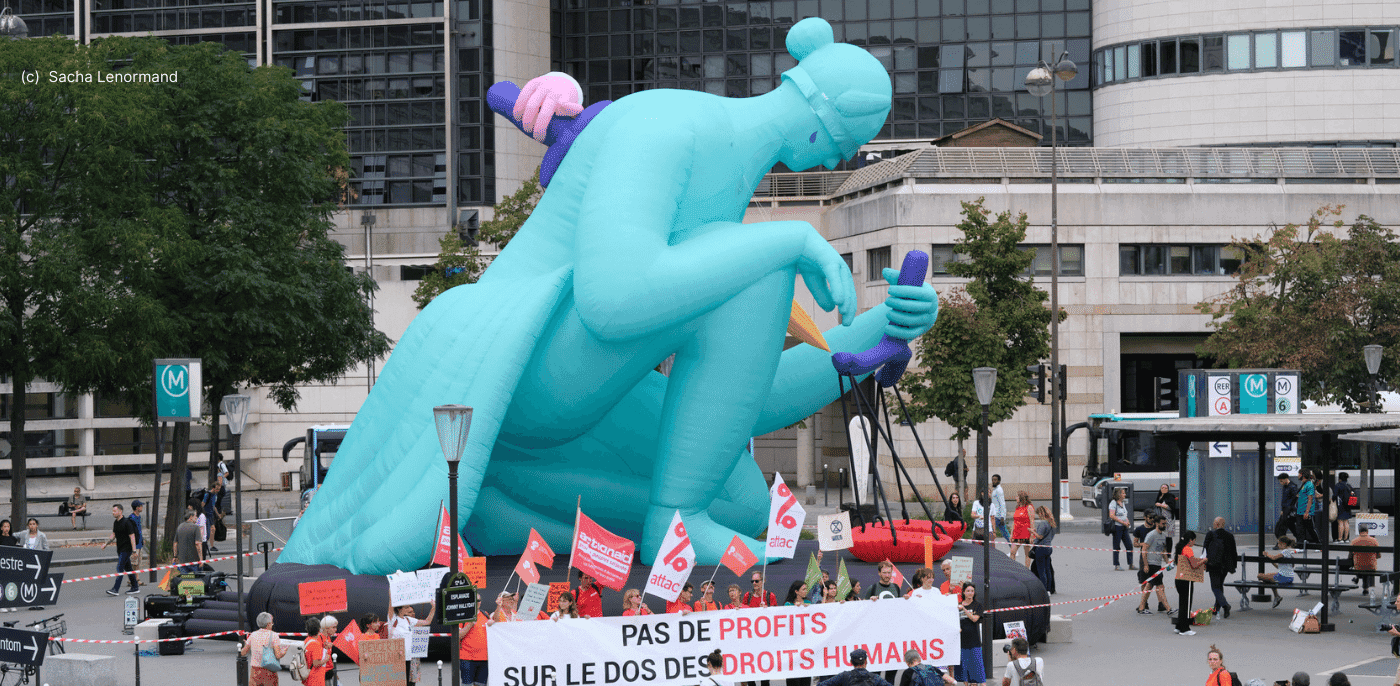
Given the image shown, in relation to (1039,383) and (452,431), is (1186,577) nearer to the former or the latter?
(452,431)

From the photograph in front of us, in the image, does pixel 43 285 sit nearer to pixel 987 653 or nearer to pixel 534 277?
pixel 534 277

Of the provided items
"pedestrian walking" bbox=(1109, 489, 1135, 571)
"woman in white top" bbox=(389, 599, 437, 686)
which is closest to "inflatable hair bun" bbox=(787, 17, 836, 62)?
"woman in white top" bbox=(389, 599, 437, 686)

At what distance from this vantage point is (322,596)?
18.2 meters

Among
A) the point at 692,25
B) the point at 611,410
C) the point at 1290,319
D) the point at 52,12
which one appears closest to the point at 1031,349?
the point at 1290,319

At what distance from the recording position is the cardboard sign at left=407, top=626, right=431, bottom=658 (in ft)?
55.9

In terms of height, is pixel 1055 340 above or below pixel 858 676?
above

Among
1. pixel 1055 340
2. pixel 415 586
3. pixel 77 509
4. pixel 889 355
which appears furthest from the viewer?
pixel 77 509

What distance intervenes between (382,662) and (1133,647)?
10798 millimetres

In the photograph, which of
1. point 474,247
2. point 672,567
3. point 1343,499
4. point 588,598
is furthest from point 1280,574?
point 474,247

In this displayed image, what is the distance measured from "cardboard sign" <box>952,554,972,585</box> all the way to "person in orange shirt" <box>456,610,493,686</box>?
5.64 m

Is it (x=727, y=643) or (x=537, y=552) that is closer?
(x=727, y=643)

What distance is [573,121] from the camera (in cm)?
2295

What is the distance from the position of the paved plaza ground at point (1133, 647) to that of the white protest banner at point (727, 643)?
2.25m

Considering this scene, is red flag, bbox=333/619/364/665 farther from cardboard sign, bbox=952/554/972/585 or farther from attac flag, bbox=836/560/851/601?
→ cardboard sign, bbox=952/554/972/585
